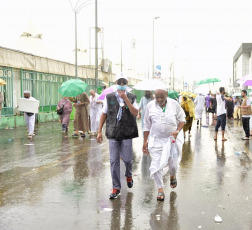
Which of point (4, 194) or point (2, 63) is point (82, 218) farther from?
point (2, 63)

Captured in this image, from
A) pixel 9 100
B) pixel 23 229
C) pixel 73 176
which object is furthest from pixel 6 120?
pixel 23 229

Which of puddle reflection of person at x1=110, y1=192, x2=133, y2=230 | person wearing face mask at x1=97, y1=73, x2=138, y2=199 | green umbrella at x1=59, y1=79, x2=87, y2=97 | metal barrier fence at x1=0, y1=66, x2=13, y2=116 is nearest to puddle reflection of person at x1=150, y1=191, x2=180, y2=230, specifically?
puddle reflection of person at x1=110, y1=192, x2=133, y2=230

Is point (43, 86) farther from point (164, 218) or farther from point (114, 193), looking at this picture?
point (164, 218)

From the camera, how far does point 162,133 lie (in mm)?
5719

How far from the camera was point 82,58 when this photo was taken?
5822 cm

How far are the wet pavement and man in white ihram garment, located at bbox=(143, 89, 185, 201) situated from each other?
17.3 inches

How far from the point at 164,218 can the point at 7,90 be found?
16.5 meters

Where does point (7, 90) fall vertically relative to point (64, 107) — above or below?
above

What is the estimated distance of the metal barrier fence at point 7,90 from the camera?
1924 cm

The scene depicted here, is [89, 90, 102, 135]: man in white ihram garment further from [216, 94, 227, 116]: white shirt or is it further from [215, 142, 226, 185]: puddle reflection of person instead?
[215, 142, 226, 185]: puddle reflection of person

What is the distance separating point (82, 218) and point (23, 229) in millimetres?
705

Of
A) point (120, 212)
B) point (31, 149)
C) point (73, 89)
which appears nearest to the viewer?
point (120, 212)

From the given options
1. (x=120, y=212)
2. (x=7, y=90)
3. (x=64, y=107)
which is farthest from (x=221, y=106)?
(x=7, y=90)

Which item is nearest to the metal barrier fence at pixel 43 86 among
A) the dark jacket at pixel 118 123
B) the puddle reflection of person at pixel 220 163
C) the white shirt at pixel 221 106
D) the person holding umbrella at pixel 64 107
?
the person holding umbrella at pixel 64 107
